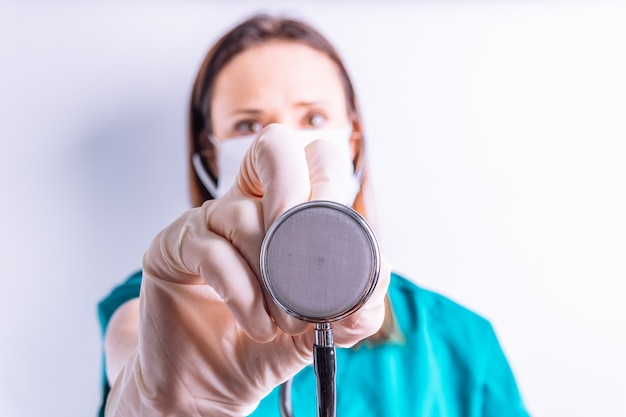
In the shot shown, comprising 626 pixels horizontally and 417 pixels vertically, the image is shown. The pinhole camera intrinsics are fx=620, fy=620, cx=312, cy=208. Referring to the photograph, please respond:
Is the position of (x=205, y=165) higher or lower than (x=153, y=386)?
higher

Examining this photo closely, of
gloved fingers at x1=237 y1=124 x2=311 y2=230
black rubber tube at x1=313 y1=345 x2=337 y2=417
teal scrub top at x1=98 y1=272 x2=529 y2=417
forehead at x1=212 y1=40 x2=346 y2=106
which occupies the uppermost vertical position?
forehead at x1=212 y1=40 x2=346 y2=106

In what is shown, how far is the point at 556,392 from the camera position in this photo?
1.38 meters

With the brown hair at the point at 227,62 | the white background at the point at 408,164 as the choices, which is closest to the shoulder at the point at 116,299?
the white background at the point at 408,164

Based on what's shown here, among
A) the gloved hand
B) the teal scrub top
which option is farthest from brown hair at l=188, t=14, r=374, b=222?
the gloved hand

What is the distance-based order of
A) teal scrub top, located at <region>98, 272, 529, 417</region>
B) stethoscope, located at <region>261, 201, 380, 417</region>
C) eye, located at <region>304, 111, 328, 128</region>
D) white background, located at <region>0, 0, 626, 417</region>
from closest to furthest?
stethoscope, located at <region>261, 201, 380, 417</region> → teal scrub top, located at <region>98, 272, 529, 417</region> → eye, located at <region>304, 111, 328, 128</region> → white background, located at <region>0, 0, 626, 417</region>

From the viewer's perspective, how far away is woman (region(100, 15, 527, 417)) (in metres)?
0.66

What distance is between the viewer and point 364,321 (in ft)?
2.21

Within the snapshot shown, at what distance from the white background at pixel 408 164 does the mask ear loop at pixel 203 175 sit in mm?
81

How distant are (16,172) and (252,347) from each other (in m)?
0.87

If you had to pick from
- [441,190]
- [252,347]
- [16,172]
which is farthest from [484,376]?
[16,172]

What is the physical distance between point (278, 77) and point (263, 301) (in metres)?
0.68

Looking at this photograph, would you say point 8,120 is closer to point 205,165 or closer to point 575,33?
point 205,165

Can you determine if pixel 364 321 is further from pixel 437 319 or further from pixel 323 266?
pixel 437 319

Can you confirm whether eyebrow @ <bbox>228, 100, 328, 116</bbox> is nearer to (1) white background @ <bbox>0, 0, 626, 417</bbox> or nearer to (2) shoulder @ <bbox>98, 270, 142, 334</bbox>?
(1) white background @ <bbox>0, 0, 626, 417</bbox>
